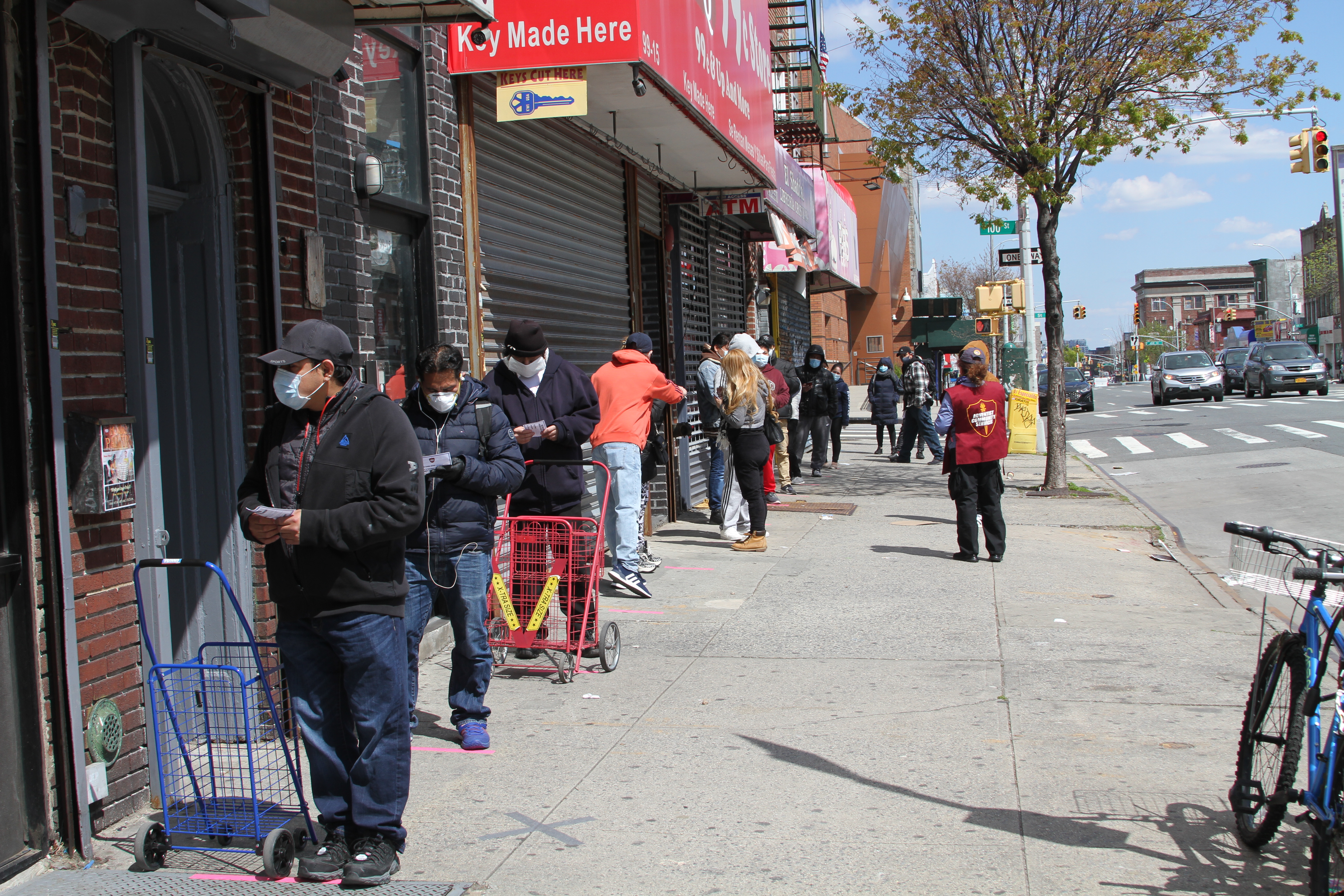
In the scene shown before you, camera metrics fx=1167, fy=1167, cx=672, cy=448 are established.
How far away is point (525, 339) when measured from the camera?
20.7ft

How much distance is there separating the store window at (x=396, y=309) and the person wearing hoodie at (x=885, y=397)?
13.4 metres

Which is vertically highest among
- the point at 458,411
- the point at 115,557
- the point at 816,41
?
Result: the point at 816,41

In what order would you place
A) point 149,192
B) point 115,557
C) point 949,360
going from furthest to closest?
point 949,360, point 149,192, point 115,557

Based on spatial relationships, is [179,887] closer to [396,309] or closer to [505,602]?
[505,602]

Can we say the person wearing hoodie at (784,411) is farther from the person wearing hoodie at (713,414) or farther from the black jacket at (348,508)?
the black jacket at (348,508)

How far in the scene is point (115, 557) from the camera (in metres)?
4.32

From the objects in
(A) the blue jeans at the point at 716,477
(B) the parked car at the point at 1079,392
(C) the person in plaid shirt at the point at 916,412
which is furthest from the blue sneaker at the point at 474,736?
(B) the parked car at the point at 1079,392

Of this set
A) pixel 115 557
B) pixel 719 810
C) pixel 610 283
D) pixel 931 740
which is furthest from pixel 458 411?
pixel 610 283

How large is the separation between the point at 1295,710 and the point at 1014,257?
1869 centimetres

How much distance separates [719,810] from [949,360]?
3567cm

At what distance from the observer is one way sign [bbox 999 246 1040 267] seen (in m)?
21.1

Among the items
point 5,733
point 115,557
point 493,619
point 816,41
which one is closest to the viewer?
point 5,733

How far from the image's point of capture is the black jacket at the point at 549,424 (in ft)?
21.2

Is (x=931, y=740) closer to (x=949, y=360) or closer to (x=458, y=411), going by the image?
(x=458, y=411)
